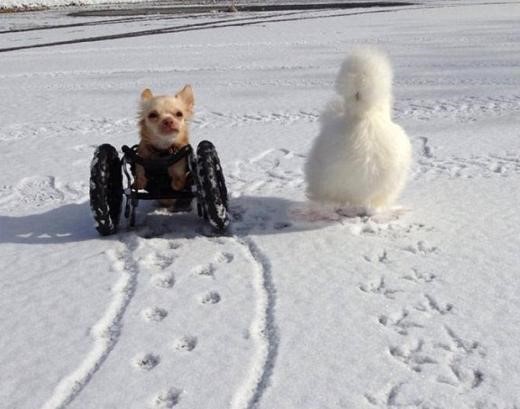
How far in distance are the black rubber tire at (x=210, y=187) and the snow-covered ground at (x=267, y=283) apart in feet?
0.53

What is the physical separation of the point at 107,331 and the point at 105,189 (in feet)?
3.85

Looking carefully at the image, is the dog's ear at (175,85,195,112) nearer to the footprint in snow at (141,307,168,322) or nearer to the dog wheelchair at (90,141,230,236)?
the dog wheelchair at (90,141,230,236)

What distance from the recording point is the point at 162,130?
388cm

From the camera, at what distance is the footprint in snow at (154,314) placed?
9.90ft

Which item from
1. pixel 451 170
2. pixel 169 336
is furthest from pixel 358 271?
pixel 451 170

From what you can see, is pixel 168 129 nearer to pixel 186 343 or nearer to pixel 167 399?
pixel 186 343

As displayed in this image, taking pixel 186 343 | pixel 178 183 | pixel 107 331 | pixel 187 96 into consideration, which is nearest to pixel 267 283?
pixel 186 343

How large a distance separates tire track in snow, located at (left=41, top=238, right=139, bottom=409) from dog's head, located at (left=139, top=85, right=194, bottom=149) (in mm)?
656

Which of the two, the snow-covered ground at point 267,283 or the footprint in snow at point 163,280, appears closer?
the snow-covered ground at point 267,283

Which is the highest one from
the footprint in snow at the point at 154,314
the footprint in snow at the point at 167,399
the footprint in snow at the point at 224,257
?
the footprint in snow at the point at 167,399

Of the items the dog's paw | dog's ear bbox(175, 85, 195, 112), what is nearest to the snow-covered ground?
the dog's paw

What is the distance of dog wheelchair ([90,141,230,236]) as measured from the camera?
150 inches

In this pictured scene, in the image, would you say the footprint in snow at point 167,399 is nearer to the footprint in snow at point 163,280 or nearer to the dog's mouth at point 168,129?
the footprint in snow at point 163,280

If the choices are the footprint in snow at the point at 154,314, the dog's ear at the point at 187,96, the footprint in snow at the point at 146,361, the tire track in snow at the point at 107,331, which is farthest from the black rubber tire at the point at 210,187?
the footprint in snow at the point at 146,361
